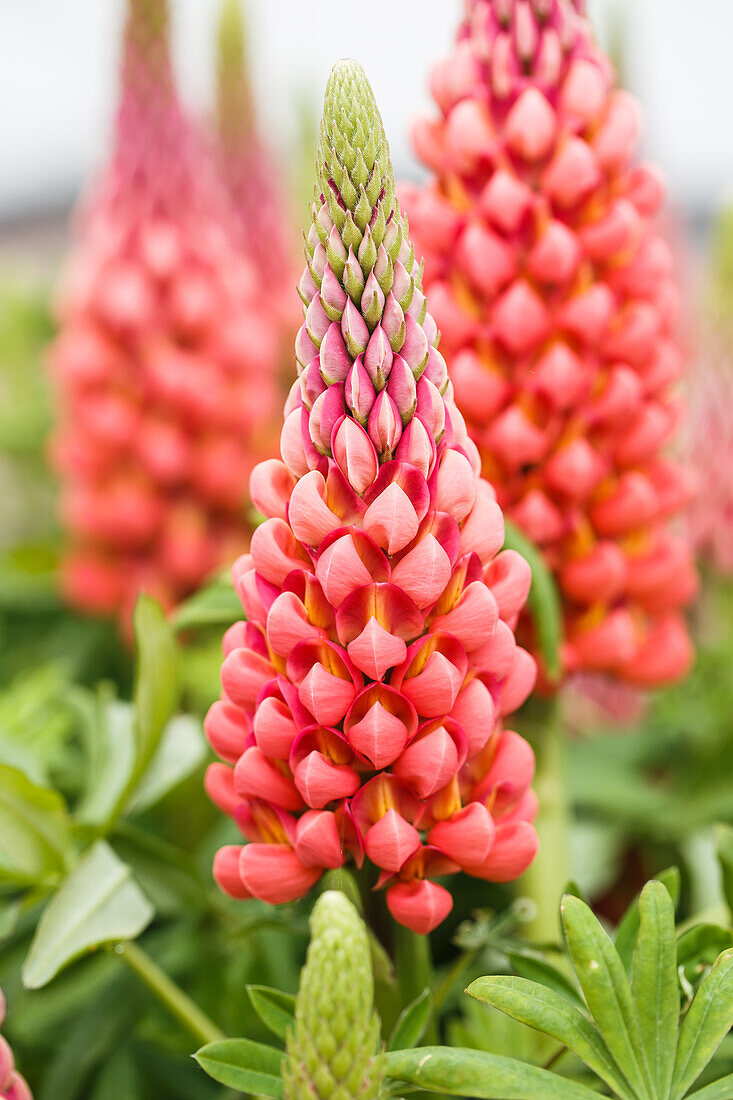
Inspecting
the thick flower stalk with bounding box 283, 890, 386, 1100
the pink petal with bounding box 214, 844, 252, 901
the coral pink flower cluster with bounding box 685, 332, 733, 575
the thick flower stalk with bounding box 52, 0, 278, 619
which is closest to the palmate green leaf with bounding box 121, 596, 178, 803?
the pink petal with bounding box 214, 844, 252, 901

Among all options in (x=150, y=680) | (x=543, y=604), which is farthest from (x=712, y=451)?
(x=150, y=680)

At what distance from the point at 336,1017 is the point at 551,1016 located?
93 millimetres

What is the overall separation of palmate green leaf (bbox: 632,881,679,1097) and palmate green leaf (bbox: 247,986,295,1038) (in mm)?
129

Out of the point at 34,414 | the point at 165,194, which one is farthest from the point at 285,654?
the point at 34,414

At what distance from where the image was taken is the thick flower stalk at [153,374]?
992 millimetres

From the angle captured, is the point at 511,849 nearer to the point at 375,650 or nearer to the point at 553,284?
the point at 375,650

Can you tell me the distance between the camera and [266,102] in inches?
54.6

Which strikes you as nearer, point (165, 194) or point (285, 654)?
point (285, 654)

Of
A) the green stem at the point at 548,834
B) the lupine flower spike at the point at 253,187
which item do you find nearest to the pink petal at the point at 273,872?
the green stem at the point at 548,834

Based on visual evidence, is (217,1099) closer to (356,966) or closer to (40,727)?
(40,727)

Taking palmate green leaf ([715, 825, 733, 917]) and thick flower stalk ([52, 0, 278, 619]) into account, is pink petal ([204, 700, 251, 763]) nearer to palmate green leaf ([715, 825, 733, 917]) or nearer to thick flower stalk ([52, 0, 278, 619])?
palmate green leaf ([715, 825, 733, 917])

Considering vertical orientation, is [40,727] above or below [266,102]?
below

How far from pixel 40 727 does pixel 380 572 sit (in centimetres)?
43

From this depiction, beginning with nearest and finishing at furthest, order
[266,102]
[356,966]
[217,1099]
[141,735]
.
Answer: [356,966] < [141,735] < [217,1099] < [266,102]
